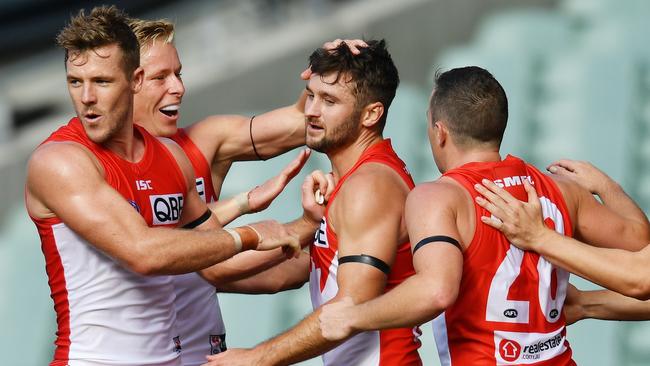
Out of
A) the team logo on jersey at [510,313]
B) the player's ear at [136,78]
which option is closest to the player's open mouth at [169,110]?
the player's ear at [136,78]

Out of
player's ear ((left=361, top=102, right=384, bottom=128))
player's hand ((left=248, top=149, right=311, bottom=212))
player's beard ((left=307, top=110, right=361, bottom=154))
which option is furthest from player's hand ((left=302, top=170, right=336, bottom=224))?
player's hand ((left=248, top=149, right=311, bottom=212))

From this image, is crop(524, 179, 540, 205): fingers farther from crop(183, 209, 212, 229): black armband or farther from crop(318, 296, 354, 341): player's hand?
crop(183, 209, 212, 229): black armband

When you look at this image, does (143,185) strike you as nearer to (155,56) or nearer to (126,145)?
(126,145)

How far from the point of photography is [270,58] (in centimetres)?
997

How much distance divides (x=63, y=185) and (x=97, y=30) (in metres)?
0.66

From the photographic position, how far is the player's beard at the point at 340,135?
4.91 metres

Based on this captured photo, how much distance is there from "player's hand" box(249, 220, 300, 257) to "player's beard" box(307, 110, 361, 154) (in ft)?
1.32

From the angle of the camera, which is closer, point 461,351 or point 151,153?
point 461,351

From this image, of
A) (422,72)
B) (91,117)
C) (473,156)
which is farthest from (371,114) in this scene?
(422,72)

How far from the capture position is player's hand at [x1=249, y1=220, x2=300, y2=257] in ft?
15.4

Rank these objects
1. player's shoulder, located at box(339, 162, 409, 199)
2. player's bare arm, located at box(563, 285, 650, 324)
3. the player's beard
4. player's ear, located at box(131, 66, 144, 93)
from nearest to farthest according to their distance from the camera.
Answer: player's shoulder, located at box(339, 162, 409, 199)
player's ear, located at box(131, 66, 144, 93)
the player's beard
player's bare arm, located at box(563, 285, 650, 324)

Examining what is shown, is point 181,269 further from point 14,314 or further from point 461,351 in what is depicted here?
point 14,314

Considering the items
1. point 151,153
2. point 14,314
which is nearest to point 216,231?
point 151,153

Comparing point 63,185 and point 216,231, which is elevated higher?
point 63,185
